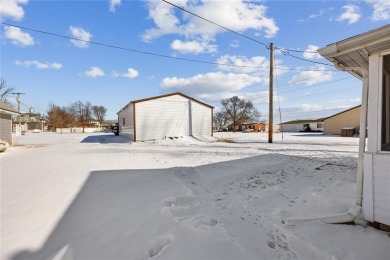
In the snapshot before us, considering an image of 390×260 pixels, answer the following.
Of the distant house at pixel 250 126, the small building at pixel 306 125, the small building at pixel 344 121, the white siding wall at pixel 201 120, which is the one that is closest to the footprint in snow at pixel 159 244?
the white siding wall at pixel 201 120

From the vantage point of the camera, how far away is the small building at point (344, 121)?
98.3 feet

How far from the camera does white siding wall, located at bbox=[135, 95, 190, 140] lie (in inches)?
725

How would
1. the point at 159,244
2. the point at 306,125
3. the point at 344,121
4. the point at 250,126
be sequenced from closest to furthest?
the point at 159,244, the point at 344,121, the point at 306,125, the point at 250,126

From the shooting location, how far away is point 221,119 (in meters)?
62.9

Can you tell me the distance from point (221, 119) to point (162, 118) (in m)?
44.6

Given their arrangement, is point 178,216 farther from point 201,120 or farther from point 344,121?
point 344,121

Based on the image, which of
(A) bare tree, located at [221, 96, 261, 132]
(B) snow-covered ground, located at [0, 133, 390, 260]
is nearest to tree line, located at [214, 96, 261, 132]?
(A) bare tree, located at [221, 96, 261, 132]

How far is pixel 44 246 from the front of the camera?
2861 millimetres

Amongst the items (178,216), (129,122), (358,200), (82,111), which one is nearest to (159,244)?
(178,216)

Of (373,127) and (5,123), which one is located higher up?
(5,123)

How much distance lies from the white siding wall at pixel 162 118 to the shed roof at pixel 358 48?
1588 cm

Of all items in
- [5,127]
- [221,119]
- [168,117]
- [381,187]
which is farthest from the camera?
[221,119]

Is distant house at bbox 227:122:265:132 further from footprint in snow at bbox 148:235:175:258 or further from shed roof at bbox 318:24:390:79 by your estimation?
footprint in snow at bbox 148:235:175:258

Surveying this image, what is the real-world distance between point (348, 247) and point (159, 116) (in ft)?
57.2
